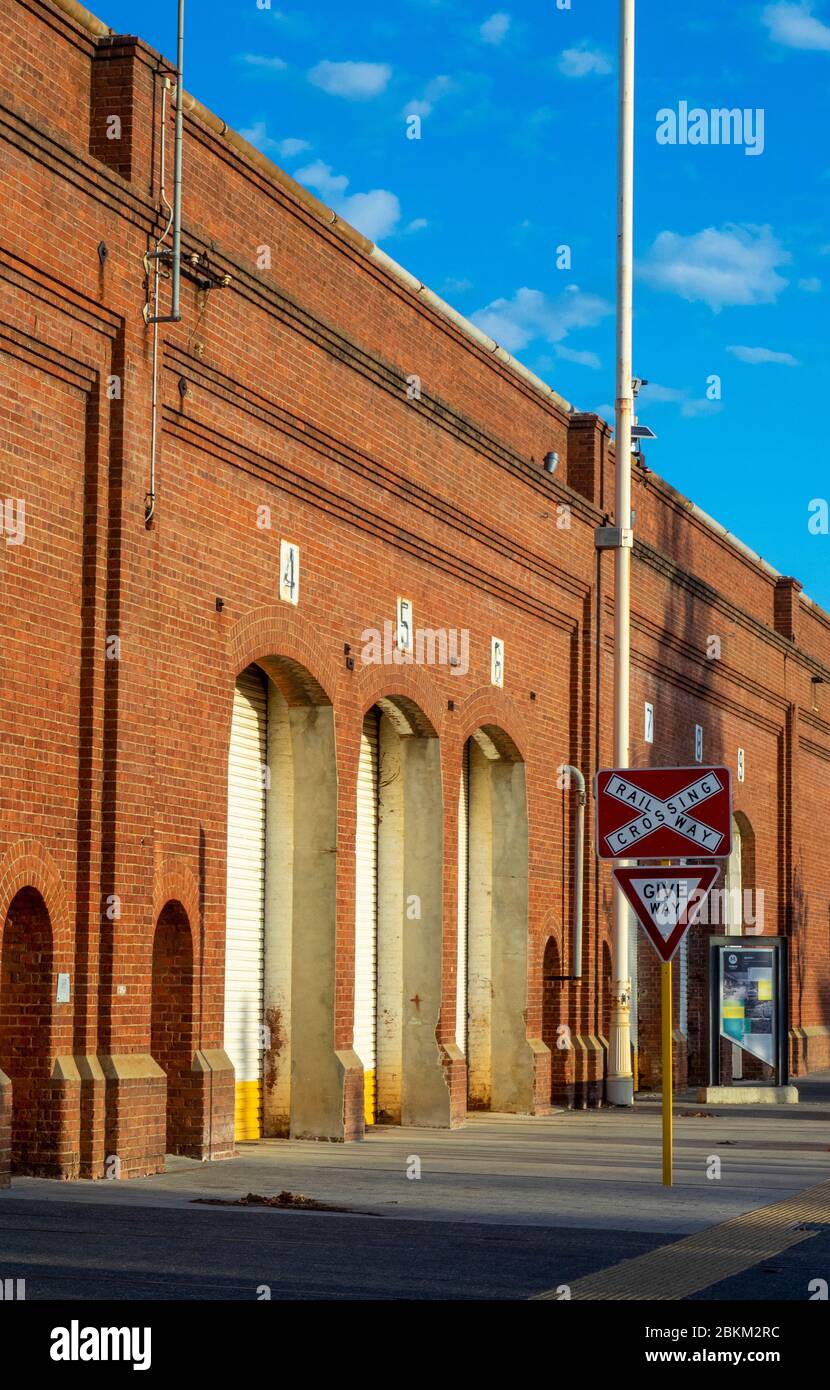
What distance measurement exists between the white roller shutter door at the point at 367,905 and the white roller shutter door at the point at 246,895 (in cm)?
212

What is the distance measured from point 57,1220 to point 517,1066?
45.3ft

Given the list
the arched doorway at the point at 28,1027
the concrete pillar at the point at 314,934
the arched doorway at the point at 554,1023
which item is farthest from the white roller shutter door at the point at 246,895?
the arched doorway at the point at 554,1023

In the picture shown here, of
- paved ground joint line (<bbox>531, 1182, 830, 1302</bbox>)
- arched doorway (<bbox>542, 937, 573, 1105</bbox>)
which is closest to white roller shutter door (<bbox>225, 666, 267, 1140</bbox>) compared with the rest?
paved ground joint line (<bbox>531, 1182, 830, 1302</bbox>)

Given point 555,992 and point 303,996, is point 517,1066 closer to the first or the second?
point 555,992

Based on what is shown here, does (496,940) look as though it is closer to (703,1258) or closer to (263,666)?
(263,666)

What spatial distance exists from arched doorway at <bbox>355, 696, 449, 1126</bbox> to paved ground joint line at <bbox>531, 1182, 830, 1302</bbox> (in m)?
8.42

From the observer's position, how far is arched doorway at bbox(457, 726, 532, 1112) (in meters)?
25.8

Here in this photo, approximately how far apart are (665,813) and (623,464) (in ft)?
44.1

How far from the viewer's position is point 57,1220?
12.6 m

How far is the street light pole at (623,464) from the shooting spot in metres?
27.4

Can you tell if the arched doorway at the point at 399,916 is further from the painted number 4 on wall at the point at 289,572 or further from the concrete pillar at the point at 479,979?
the painted number 4 on wall at the point at 289,572

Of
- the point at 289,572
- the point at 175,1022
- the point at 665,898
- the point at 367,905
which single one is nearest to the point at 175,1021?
the point at 175,1022

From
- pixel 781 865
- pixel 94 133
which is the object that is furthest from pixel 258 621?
pixel 781 865

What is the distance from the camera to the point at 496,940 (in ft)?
85.1
